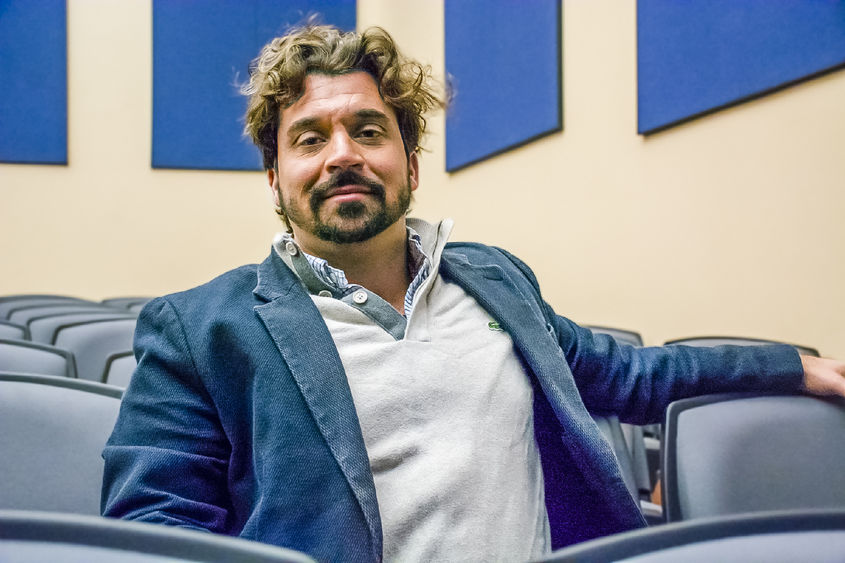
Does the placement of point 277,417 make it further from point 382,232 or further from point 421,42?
point 421,42

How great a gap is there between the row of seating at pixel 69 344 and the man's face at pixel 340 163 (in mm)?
791

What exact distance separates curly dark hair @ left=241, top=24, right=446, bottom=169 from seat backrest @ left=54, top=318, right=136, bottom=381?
134cm

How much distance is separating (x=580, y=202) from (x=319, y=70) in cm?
215

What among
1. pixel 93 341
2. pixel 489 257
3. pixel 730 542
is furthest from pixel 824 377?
pixel 93 341

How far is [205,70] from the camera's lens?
545 cm

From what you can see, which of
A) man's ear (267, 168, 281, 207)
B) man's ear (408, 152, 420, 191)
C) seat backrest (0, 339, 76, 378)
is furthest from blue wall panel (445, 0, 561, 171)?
seat backrest (0, 339, 76, 378)

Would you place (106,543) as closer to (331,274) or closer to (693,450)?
(331,274)

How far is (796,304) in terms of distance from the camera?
2131mm

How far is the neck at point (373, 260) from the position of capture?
48.8 inches

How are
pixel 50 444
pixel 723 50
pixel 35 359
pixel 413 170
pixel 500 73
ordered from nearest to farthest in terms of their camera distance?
1. pixel 50 444
2. pixel 413 170
3. pixel 35 359
4. pixel 723 50
5. pixel 500 73

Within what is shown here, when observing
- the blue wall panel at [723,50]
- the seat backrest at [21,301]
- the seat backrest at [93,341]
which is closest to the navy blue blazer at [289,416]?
the blue wall panel at [723,50]

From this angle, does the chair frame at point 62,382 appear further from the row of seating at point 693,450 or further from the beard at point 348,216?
the beard at point 348,216

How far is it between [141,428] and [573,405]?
67 cm

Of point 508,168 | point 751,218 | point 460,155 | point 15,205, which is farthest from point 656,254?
point 15,205
